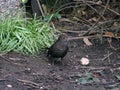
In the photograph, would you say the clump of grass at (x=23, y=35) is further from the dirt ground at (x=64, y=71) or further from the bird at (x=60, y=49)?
the bird at (x=60, y=49)

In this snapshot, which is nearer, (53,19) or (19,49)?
(19,49)

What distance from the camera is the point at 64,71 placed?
634 centimetres

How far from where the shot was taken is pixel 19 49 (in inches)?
265

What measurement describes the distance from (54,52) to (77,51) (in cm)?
97

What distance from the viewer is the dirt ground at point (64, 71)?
5.72 meters

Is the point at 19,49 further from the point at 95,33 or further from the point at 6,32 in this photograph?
the point at 95,33

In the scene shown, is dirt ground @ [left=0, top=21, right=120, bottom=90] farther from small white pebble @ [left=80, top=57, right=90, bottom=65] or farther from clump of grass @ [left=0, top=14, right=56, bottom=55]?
clump of grass @ [left=0, top=14, right=56, bottom=55]

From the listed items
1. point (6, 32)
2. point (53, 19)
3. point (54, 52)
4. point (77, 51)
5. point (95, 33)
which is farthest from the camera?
point (53, 19)

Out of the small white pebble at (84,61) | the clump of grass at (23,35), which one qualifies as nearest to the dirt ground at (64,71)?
the small white pebble at (84,61)

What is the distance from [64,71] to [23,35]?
1.01m

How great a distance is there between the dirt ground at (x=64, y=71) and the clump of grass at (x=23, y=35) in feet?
0.52

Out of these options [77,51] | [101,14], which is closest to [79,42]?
[77,51]

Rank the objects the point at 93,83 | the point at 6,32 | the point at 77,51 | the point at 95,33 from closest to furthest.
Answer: the point at 93,83, the point at 6,32, the point at 77,51, the point at 95,33

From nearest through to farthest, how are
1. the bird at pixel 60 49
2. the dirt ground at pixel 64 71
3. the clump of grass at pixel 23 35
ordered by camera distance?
1. the dirt ground at pixel 64 71
2. the bird at pixel 60 49
3. the clump of grass at pixel 23 35
